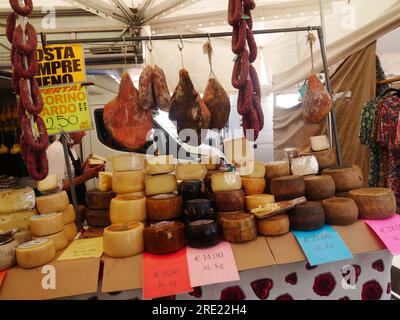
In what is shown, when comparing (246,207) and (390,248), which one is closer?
(390,248)

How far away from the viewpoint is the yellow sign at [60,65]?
1679 millimetres

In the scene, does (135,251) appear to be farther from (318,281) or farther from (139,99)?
(139,99)

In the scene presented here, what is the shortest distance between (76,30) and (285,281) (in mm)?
4792

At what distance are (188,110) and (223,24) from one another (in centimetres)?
182

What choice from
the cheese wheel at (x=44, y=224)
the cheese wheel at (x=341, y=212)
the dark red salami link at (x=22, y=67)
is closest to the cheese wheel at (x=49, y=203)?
the cheese wheel at (x=44, y=224)

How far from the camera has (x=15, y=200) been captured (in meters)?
1.39

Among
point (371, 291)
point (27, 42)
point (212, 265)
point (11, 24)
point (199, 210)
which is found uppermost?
point (11, 24)

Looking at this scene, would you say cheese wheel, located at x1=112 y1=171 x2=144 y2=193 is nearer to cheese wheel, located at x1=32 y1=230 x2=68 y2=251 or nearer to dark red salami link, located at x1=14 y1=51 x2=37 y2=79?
cheese wheel, located at x1=32 y1=230 x2=68 y2=251

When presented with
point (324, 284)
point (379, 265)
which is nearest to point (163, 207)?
point (324, 284)

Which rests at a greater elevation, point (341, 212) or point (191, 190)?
point (191, 190)

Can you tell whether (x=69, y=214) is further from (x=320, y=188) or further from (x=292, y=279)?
(x=320, y=188)

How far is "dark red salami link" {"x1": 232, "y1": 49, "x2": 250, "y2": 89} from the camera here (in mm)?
1461

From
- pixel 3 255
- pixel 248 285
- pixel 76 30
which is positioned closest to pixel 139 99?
pixel 3 255

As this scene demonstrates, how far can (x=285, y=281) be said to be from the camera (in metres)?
1.40
